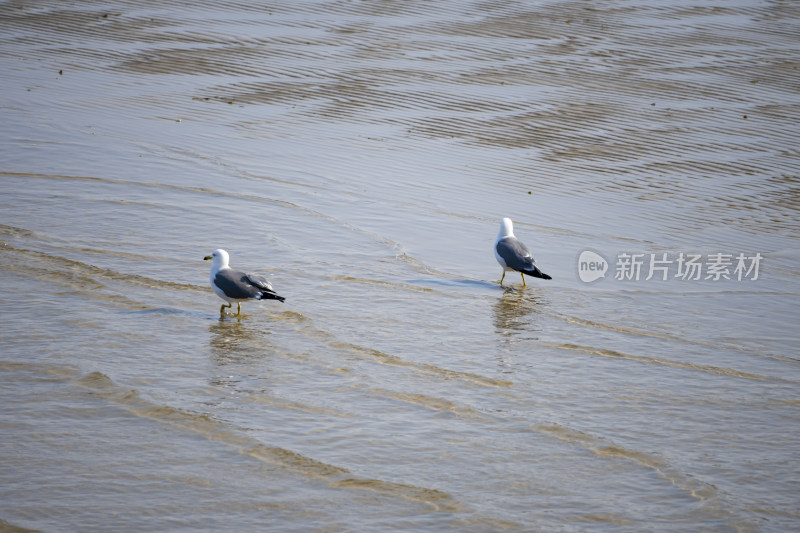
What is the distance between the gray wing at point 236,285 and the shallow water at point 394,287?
1.06ft

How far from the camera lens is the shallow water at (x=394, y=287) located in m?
6.88

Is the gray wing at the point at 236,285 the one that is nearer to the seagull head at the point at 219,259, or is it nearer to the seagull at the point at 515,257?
the seagull head at the point at 219,259

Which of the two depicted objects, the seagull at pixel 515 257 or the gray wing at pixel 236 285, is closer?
the gray wing at pixel 236 285

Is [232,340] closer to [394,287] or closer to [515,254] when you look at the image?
[394,287]

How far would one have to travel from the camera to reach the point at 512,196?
47.6 feet

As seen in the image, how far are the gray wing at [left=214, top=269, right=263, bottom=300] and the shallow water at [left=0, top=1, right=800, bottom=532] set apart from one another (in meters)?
0.32

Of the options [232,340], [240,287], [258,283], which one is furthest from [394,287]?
[232,340]

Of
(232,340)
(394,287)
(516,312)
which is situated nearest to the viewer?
(232,340)

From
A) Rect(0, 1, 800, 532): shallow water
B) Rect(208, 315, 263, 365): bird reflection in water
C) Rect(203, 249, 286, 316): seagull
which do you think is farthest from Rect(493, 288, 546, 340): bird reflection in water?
Rect(208, 315, 263, 365): bird reflection in water

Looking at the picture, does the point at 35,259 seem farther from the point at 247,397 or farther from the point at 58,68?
the point at 58,68

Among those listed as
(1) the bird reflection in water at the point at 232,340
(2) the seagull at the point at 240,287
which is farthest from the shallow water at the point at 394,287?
(2) the seagull at the point at 240,287

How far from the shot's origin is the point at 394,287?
36.2 ft

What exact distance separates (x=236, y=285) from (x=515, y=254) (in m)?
3.19

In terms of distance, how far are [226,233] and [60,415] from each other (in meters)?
5.09
